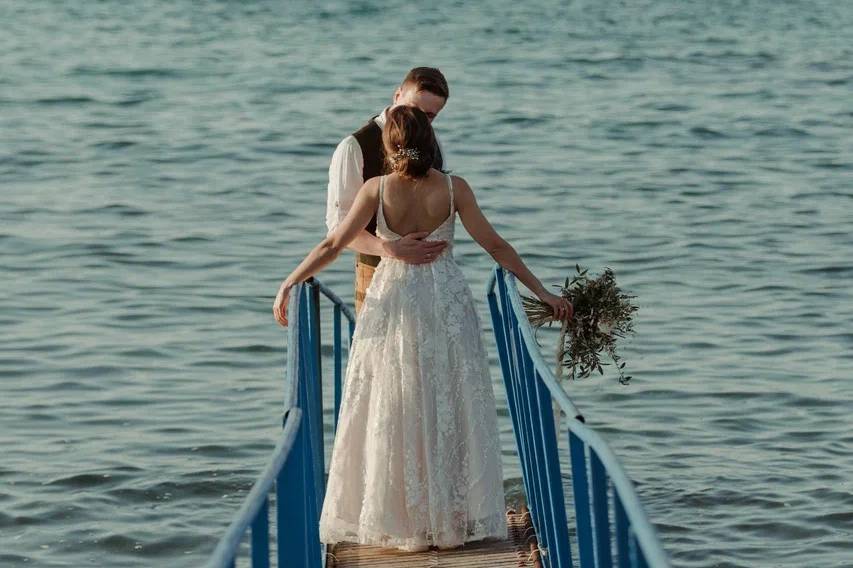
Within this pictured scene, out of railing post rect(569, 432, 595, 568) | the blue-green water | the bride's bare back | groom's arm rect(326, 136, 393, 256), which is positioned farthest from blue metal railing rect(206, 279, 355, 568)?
the blue-green water

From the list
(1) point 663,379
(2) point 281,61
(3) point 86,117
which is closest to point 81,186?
(3) point 86,117

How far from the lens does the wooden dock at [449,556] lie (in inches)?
199

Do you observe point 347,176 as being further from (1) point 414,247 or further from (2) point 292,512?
(2) point 292,512

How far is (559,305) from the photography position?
17.2 feet

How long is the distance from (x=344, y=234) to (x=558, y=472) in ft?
3.48

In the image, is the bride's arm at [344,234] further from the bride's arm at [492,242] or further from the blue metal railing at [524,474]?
the bride's arm at [492,242]

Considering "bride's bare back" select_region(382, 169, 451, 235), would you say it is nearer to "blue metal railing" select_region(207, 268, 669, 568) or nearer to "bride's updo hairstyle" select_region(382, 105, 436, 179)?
"bride's updo hairstyle" select_region(382, 105, 436, 179)

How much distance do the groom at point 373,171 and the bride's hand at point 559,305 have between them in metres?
0.43

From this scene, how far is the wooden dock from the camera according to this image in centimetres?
506

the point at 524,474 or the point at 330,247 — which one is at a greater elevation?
the point at 330,247

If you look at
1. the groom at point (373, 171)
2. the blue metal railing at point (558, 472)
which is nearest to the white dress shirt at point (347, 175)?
the groom at point (373, 171)

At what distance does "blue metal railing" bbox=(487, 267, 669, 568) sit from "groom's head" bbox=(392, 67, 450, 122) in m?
0.58

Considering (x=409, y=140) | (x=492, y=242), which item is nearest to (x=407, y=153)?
(x=409, y=140)

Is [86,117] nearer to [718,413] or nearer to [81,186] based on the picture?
[81,186]
